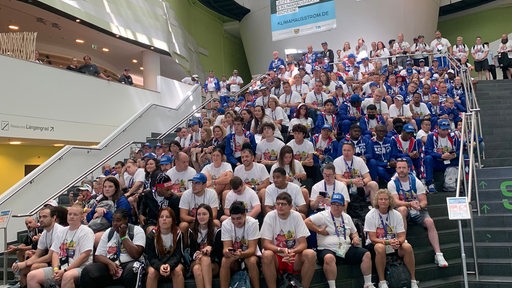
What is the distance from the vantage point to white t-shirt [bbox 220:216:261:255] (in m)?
5.58

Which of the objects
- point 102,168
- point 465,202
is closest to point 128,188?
point 102,168

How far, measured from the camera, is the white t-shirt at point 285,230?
5574 mm

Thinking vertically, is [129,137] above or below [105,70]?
below

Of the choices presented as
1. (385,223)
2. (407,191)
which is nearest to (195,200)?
(385,223)

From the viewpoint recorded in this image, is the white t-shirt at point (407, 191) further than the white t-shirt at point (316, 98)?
No

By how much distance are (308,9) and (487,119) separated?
8.13 metres

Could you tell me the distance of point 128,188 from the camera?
8680mm

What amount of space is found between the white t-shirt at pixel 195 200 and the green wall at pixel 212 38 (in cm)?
1605

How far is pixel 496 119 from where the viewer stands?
11148mm

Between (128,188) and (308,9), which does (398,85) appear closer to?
(308,9)

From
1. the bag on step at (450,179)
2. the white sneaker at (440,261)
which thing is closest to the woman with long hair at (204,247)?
the white sneaker at (440,261)

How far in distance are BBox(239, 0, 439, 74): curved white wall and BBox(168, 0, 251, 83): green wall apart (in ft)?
9.63

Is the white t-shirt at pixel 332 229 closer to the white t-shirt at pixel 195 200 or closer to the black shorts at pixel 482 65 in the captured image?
the white t-shirt at pixel 195 200

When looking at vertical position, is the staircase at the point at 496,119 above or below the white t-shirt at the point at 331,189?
above
